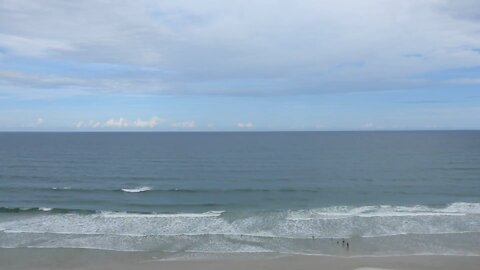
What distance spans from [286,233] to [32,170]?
146 ft

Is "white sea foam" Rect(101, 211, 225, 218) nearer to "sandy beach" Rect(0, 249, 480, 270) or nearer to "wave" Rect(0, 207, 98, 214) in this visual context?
"wave" Rect(0, 207, 98, 214)

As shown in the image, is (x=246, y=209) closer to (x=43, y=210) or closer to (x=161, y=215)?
Result: (x=161, y=215)

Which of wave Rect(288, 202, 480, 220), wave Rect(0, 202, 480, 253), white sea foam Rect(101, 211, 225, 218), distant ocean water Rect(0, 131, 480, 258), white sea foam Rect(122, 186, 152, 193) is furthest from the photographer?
white sea foam Rect(122, 186, 152, 193)

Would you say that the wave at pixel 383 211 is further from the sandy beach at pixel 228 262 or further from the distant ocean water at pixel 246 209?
the sandy beach at pixel 228 262

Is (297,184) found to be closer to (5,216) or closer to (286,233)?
(286,233)

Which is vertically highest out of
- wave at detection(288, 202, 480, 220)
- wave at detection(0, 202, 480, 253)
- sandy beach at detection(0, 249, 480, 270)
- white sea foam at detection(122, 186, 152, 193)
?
white sea foam at detection(122, 186, 152, 193)

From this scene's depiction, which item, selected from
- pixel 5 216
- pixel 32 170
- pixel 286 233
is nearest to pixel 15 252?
pixel 5 216

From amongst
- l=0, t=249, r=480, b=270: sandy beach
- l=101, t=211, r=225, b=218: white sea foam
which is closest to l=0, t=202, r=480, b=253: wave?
l=101, t=211, r=225, b=218: white sea foam

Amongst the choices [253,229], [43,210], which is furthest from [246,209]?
[43,210]

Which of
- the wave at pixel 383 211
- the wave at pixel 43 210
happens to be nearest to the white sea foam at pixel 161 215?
the wave at pixel 43 210

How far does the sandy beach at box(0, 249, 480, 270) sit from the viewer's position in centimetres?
2108

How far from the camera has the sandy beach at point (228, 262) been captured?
21078mm

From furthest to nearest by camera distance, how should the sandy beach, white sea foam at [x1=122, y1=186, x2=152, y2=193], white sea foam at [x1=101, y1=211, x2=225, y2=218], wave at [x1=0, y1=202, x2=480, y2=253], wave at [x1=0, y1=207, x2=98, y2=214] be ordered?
white sea foam at [x1=122, y1=186, x2=152, y2=193], wave at [x1=0, y1=207, x2=98, y2=214], white sea foam at [x1=101, y1=211, x2=225, y2=218], wave at [x1=0, y1=202, x2=480, y2=253], the sandy beach

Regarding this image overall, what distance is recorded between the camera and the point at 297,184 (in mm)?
45188
